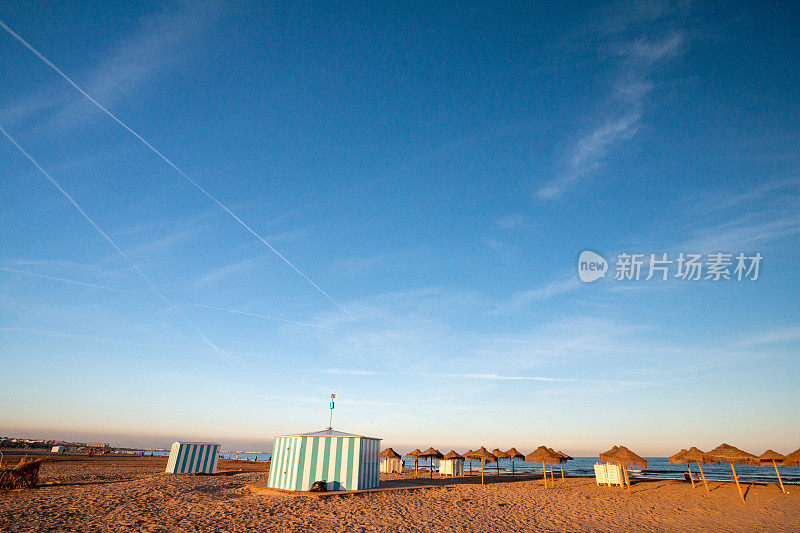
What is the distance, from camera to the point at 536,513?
15406mm

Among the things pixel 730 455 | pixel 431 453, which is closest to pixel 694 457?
pixel 730 455

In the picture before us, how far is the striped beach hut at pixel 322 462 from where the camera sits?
17938 millimetres

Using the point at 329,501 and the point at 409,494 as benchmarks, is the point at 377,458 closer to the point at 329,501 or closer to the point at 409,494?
the point at 409,494

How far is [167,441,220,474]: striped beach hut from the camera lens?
88.4 ft

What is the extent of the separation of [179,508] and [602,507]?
682 inches

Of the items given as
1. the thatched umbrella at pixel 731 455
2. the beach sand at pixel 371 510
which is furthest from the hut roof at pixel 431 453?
the thatched umbrella at pixel 731 455

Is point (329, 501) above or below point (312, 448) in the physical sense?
below

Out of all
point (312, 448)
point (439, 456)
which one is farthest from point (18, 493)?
point (439, 456)

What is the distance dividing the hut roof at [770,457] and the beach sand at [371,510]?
2.68 metres

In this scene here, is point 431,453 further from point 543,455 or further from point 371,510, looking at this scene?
point 371,510

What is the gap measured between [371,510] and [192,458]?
19.3m

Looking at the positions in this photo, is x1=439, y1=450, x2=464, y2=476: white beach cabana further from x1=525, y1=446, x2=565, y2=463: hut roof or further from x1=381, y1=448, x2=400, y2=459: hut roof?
x1=525, y1=446, x2=565, y2=463: hut roof

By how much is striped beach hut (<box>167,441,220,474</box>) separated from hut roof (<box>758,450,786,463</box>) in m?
35.4

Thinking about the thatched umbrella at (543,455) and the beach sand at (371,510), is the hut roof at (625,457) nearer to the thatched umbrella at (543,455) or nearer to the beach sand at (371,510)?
the beach sand at (371,510)
